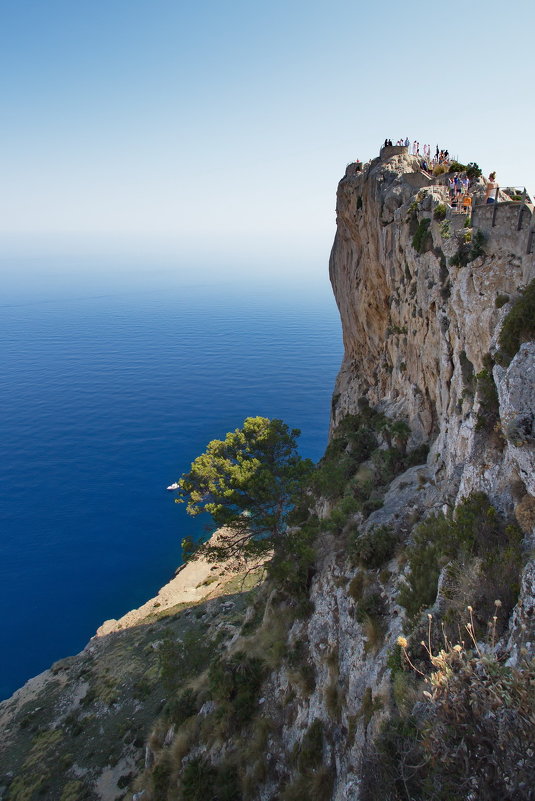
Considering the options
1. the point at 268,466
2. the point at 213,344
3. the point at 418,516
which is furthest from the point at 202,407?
the point at 418,516

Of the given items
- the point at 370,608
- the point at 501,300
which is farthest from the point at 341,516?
the point at 501,300

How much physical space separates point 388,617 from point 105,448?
80.9m

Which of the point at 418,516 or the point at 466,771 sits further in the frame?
the point at 418,516

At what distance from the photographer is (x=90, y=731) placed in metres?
28.3

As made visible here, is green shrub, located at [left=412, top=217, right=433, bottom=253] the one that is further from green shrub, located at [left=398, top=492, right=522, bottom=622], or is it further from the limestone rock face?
green shrub, located at [left=398, top=492, right=522, bottom=622]

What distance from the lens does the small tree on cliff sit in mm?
24469

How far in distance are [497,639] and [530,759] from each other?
10.3ft

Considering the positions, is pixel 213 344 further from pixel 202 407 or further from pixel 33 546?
pixel 33 546

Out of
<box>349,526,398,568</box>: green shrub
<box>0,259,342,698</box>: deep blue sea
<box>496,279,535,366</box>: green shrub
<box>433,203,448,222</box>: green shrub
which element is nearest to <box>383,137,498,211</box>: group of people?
<box>433,203,448,222</box>: green shrub

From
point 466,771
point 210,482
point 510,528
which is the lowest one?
point 210,482

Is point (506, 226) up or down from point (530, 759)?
up

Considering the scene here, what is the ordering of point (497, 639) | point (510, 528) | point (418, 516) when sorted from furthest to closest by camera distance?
point (418, 516), point (510, 528), point (497, 639)

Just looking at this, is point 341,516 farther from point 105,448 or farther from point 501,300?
point 105,448

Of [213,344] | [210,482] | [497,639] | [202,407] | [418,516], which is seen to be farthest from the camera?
[213,344]
